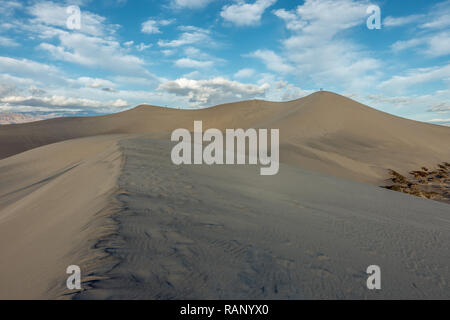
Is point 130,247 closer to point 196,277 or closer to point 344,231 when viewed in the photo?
point 196,277

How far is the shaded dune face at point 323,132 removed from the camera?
12913mm

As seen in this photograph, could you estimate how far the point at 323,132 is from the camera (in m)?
21.0

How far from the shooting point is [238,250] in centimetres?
200

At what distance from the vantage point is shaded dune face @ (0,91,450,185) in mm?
12913
